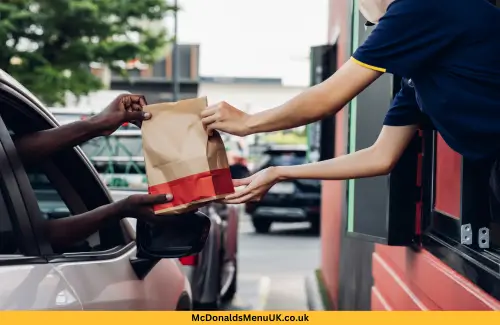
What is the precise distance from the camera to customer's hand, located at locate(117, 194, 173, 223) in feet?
8.55

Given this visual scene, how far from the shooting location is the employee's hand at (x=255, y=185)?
2.76 m

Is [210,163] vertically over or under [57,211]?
over

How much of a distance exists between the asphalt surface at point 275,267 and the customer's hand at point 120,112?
662cm

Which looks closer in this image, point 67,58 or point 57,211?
point 57,211

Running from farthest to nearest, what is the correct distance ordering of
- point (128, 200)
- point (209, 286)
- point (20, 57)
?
point (20, 57) → point (209, 286) → point (128, 200)

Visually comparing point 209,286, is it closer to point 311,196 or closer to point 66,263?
point 66,263

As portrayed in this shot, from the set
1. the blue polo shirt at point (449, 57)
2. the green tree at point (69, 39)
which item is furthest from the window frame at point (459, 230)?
the green tree at point (69, 39)

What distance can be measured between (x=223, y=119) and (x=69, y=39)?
16416mm

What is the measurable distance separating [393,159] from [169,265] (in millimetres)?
1183

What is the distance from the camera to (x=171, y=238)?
9.96 ft

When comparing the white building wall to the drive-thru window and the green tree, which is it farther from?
the drive-thru window

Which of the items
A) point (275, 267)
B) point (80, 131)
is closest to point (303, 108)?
point (80, 131)

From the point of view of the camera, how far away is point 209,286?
23.2 feet
